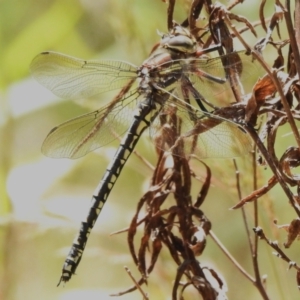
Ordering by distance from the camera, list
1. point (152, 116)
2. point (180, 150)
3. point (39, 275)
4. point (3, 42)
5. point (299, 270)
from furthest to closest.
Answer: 1. point (39, 275)
2. point (3, 42)
3. point (152, 116)
4. point (180, 150)
5. point (299, 270)

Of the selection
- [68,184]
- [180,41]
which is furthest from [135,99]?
[68,184]

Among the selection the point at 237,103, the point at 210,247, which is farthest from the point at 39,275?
the point at 237,103

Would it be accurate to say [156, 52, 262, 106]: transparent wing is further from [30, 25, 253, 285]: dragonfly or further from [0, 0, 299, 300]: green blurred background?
[0, 0, 299, 300]: green blurred background

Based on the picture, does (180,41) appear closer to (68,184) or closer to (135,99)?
(135,99)

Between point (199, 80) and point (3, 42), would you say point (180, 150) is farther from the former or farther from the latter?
point (3, 42)

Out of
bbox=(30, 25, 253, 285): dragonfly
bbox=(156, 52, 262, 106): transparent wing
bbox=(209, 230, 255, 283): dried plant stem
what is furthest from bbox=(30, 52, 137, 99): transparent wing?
bbox=(209, 230, 255, 283): dried plant stem

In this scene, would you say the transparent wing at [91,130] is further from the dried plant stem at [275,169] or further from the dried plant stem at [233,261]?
the dried plant stem at [275,169]

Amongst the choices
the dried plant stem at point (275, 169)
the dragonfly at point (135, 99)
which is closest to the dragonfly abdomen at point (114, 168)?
the dragonfly at point (135, 99)
